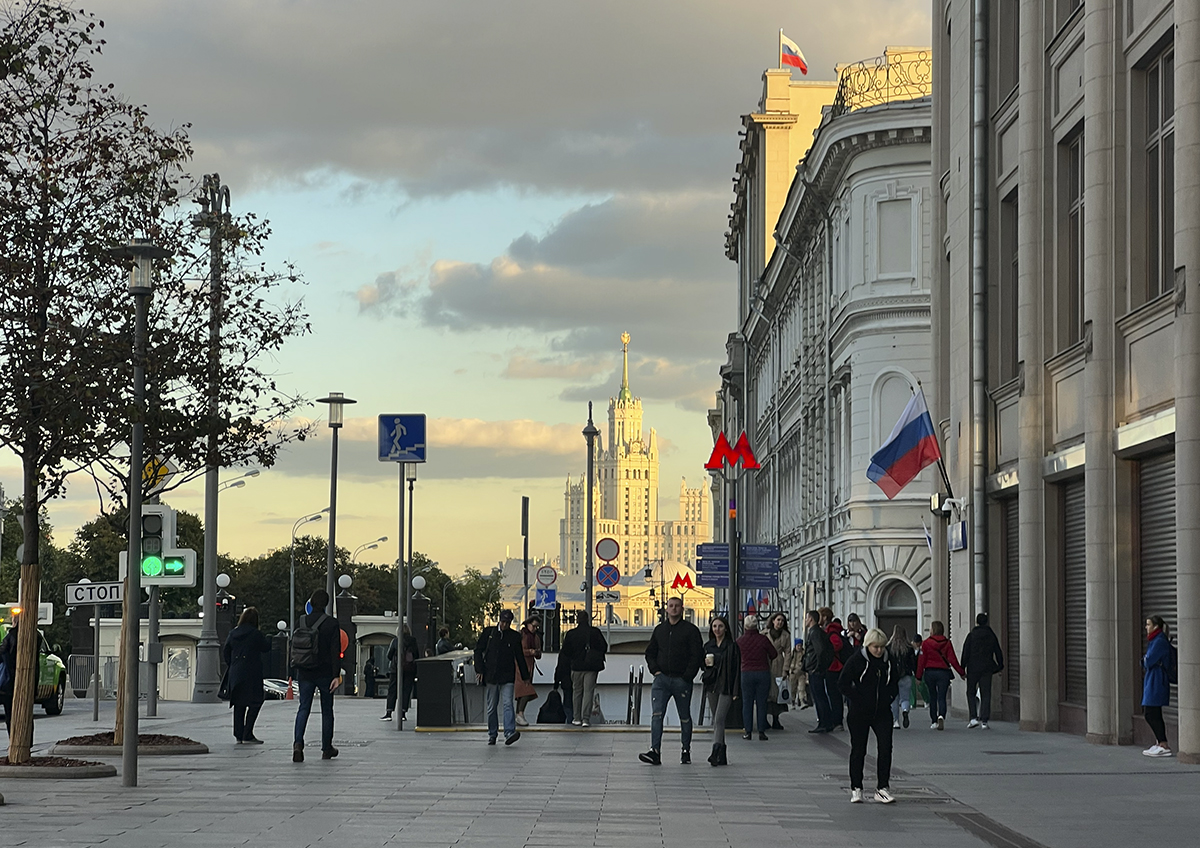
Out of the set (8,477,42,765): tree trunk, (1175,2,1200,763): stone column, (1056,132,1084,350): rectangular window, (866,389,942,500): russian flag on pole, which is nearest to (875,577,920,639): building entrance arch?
(866,389,942,500): russian flag on pole

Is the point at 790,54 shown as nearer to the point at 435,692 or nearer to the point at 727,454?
the point at 727,454

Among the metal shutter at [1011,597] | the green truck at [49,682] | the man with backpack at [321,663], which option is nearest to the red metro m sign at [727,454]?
the metal shutter at [1011,597]

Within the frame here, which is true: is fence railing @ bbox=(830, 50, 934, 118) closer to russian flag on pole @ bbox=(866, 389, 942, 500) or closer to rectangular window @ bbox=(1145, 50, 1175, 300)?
russian flag on pole @ bbox=(866, 389, 942, 500)

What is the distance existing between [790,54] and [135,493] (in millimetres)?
57496

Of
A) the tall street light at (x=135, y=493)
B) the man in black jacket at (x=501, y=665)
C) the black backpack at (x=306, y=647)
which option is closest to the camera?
the tall street light at (x=135, y=493)

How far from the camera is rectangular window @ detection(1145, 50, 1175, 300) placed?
68.5 ft

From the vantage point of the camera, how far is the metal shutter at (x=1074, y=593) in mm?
24359

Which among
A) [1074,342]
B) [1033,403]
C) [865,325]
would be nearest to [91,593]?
[1033,403]

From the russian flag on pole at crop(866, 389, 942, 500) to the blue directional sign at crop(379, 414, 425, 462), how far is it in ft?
25.2

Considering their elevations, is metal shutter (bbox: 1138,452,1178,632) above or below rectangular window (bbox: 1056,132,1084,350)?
below

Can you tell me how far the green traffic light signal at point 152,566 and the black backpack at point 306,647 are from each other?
4198 millimetres

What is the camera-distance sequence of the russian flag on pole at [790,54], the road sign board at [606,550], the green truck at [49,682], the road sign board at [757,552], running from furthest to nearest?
1. the russian flag on pole at [790,54]
2. the road sign board at [606,550]
3. the road sign board at [757,552]
4. the green truck at [49,682]

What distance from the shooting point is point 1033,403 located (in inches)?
1016

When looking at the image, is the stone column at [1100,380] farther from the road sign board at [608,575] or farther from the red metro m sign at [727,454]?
the road sign board at [608,575]
